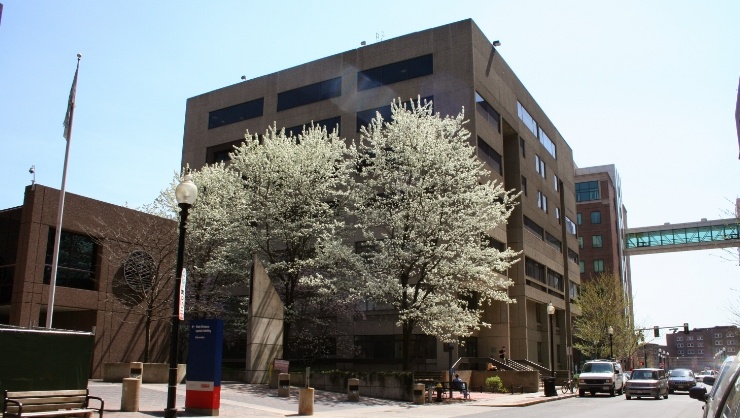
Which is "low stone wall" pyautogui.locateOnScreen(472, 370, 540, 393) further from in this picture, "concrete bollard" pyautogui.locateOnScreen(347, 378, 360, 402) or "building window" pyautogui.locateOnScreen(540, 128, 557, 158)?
"building window" pyautogui.locateOnScreen(540, 128, 557, 158)

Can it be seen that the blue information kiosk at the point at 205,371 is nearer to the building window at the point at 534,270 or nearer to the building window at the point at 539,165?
the building window at the point at 534,270

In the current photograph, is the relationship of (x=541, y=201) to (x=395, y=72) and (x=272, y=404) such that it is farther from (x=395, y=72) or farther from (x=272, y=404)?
(x=272, y=404)

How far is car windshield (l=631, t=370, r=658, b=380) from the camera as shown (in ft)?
110

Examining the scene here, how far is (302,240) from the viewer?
116ft

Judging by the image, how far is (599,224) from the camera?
331ft

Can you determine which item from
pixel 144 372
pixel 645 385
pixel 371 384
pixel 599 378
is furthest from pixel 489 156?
pixel 144 372

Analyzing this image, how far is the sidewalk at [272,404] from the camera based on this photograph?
1878 cm

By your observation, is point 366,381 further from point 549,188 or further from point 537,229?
point 549,188

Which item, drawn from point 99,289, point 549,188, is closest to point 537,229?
point 549,188

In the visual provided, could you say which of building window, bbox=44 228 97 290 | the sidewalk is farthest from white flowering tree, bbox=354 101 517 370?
building window, bbox=44 228 97 290

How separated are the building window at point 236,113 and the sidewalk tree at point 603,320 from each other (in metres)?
37.9

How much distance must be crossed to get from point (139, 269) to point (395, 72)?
80.7 ft

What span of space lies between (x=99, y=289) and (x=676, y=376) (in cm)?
3486

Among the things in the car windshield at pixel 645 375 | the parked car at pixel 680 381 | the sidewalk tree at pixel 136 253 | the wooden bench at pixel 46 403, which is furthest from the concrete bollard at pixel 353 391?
the parked car at pixel 680 381
